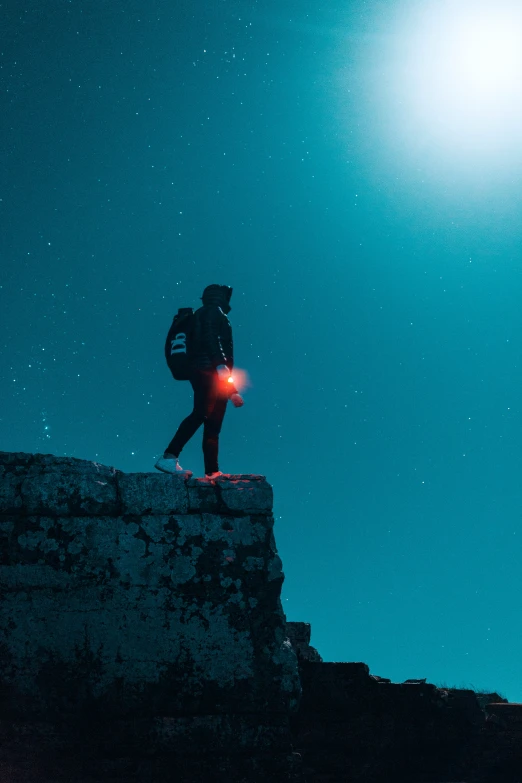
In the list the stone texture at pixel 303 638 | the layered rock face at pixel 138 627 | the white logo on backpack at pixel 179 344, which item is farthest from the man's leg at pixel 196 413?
the stone texture at pixel 303 638

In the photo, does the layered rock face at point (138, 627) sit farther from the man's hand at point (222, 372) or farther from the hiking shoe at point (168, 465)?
the man's hand at point (222, 372)

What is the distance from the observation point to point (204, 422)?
483 cm

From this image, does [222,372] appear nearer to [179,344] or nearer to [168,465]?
[179,344]

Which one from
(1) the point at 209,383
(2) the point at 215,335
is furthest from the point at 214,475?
(2) the point at 215,335

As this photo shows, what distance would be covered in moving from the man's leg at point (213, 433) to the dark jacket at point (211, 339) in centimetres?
33

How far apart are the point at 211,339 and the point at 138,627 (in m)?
2.46

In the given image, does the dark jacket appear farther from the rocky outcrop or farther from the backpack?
the rocky outcrop

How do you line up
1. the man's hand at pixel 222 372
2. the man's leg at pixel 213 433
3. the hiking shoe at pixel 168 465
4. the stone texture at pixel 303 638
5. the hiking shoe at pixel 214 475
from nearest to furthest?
the hiking shoe at pixel 214 475
the hiking shoe at pixel 168 465
the man's leg at pixel 213 433
the man's hand at pixel 222 372
the stone texture at pixel 303 638

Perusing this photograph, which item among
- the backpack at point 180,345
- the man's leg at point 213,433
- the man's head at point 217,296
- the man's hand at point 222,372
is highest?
the man's head at point 217,296

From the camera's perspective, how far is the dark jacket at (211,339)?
4947 millimetres

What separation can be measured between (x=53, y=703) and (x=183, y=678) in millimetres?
745

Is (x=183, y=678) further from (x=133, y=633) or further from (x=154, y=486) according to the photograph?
(x=154, y=486)

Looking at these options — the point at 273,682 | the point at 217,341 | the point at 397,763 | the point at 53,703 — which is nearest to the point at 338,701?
the point at 397,763

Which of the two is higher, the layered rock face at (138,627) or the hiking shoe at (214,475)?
the hiking shoe at (214,475)
